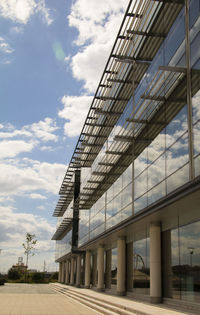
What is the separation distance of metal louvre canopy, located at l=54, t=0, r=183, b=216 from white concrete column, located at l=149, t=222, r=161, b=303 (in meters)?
5.18

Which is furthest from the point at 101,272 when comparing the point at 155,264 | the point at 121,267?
the point at 155,264

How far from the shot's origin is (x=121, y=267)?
1142 inches

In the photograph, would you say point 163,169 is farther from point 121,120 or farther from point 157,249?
point 121,120

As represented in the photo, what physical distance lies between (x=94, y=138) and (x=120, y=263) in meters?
11.3

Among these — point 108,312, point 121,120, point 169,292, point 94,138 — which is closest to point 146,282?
point 169,292

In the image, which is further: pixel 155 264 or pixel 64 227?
pixel 64 227

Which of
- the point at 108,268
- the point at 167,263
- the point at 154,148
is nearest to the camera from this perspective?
the point at 154,148

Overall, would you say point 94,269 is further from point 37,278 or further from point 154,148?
point 37,278

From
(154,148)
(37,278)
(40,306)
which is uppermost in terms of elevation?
(154,148)

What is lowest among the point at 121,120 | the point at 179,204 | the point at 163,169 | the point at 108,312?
the point at 108,312

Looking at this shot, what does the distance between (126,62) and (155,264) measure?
11.4m

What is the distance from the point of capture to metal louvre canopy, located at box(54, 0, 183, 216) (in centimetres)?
1964

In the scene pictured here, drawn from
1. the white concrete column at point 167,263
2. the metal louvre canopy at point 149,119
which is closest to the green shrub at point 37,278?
the metal louvre canopy at point 149,119

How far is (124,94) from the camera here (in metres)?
26.6
